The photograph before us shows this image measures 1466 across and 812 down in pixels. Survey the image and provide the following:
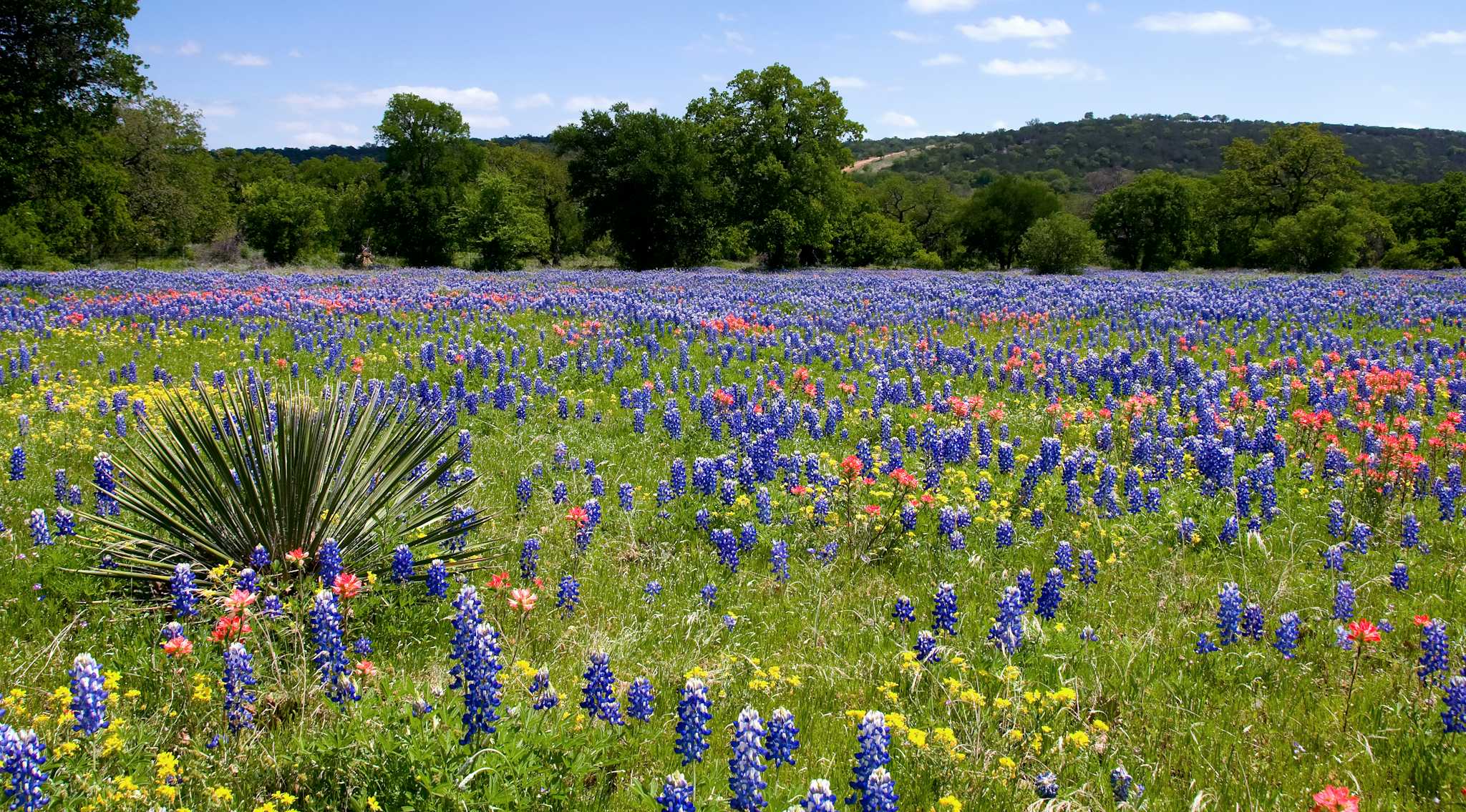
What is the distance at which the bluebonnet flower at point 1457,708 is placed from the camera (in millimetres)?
3158

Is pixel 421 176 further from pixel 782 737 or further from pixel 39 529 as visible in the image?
pixel 782 737

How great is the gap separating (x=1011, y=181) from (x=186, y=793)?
64.3m

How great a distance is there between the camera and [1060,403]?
9.59 metres

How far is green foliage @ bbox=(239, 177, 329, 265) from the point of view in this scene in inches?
1793

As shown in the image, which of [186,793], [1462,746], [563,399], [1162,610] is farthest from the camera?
[563,399]

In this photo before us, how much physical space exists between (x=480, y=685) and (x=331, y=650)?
84 cm

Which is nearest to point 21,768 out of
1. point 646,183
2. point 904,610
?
point 904,610

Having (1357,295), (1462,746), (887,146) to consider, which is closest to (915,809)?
(1462,746)

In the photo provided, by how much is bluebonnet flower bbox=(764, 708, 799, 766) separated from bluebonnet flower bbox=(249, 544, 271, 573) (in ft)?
8.30

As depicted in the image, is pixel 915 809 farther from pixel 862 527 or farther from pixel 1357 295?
pixel 1357 295

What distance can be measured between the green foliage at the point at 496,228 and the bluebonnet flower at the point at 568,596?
3725 cm

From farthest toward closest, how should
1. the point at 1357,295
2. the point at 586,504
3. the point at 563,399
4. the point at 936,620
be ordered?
the point at 1357,295 < the point at 563,399 < the point at 586,504 < the point at 936,620

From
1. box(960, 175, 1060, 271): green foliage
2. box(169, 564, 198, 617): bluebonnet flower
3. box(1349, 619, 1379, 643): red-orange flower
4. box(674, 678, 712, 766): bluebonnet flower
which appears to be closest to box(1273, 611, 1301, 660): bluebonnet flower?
box(1349, 619, 1379, 643): red-orange flower

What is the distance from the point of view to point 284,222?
4575cm
